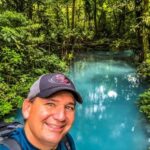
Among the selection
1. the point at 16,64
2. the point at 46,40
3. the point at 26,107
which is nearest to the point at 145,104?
the point at 16,64

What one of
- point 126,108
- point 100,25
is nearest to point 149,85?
point 126,108

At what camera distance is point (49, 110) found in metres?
1.78

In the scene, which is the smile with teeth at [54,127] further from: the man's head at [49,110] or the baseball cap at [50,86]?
the baseball cap at [50,86]

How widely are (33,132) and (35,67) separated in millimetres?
9636

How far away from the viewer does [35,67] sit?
11.3 meters

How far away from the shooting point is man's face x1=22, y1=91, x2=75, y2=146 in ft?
→ 5.78

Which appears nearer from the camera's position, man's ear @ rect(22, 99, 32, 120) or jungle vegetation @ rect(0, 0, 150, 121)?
man's ear @ rect(22, 99, 32, 120)

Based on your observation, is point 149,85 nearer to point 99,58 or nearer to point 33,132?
point 99,58

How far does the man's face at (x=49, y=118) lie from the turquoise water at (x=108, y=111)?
5916mm

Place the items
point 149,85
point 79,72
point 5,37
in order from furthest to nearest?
point 79,72 < point 149,85 < point 5,37

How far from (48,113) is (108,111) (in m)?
8.75

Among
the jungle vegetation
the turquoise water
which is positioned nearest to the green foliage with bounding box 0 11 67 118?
the jungle vegetation

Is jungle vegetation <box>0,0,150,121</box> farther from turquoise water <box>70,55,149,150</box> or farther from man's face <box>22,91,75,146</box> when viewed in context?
man's face <box>22,91,75,146</box>

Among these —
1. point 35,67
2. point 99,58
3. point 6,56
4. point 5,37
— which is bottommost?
point 99,58
